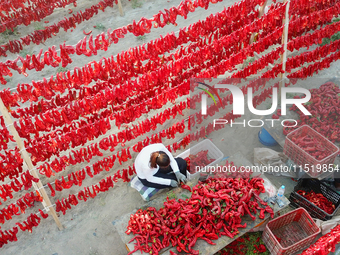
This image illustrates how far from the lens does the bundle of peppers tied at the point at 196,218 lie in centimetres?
416

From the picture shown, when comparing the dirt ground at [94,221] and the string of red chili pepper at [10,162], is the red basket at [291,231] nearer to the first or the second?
the dirt ground at [94,221]

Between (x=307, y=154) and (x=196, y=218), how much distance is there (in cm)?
198

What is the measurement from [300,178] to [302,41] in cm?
246

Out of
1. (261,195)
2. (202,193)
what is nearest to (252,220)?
(261,195)

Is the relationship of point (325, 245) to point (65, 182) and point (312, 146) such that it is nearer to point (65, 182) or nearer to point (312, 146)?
point (312, 146)

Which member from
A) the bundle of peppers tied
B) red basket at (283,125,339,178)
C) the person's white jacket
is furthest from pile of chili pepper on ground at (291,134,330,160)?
the person's white jacket

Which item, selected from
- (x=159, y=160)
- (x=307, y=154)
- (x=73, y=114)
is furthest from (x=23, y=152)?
(x=307, y=154)

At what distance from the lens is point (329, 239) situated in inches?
134

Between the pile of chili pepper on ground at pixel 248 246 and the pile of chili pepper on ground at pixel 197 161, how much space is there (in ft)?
4.48

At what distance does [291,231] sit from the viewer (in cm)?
491

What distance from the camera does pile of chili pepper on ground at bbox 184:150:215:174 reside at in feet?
17.9

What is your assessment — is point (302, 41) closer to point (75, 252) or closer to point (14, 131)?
point (14, 131)

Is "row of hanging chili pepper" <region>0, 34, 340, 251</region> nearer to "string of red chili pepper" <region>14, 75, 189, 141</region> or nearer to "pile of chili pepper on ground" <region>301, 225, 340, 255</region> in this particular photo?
"string of red chili pepper" <region>14, 75, 189, 141</region>

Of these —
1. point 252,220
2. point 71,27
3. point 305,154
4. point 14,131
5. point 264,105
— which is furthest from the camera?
point 71,27
